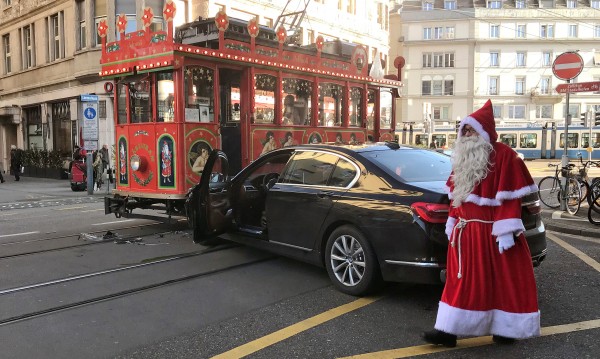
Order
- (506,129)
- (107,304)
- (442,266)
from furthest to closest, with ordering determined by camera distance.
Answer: (506,129) → (107,304) → (442,266)

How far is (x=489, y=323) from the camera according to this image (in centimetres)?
357

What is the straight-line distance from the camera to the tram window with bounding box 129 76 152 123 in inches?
314

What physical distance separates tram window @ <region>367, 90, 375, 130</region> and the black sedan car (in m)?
5.27

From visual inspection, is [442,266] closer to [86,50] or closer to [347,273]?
[347,273]

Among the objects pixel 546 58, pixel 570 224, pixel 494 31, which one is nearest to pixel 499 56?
pixel 494 31

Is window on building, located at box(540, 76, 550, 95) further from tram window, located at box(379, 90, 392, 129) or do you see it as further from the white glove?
the white glove

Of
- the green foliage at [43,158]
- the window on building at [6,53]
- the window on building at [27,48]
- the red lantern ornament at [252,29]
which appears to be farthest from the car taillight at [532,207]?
the window on building at [6,53]

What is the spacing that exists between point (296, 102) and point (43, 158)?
19.7m

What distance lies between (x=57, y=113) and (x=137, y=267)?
22564 mm

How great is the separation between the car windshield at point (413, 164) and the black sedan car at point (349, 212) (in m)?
0.01

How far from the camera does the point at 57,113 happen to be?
2573 centimetres

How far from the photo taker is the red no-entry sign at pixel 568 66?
10.2 metres

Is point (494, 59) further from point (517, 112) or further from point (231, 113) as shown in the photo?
point (231, 113)

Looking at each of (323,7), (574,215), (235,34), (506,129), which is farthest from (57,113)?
(506,129)
